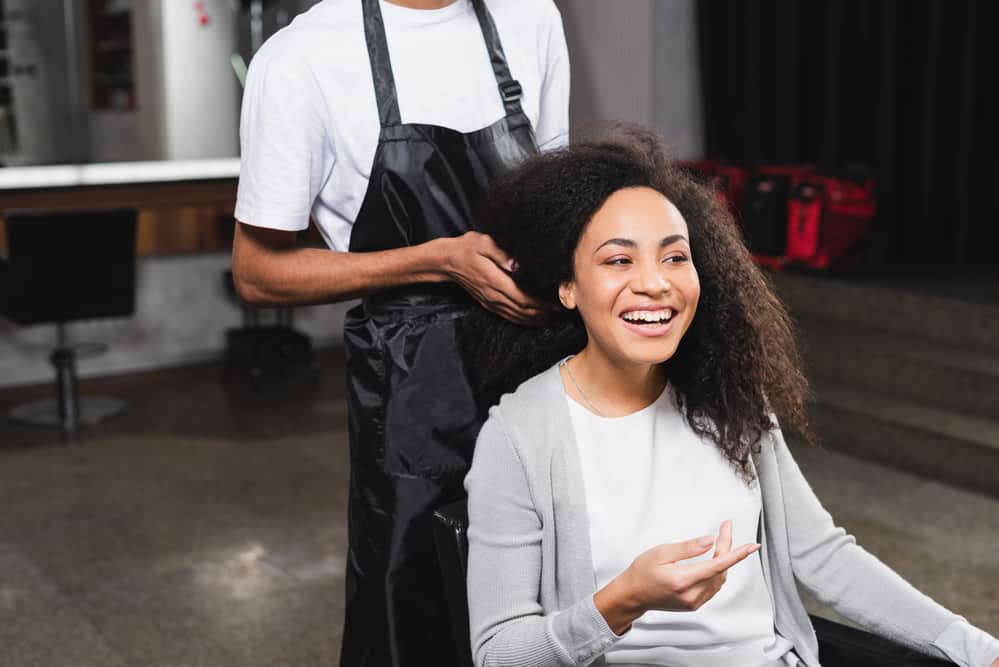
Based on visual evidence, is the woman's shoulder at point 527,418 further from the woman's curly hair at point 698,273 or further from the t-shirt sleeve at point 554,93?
the t-shirt sleeve at point 554,93

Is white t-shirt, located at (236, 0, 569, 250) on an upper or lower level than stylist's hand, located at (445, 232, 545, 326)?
upper

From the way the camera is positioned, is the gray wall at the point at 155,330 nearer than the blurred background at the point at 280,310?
No

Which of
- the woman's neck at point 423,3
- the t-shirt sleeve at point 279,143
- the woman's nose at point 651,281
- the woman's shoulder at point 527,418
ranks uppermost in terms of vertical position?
the woman's neck at point 423,3

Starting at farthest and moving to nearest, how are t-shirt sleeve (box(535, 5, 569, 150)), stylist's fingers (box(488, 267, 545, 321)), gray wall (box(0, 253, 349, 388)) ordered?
gray wall (box(0, 253, 349, 388)) < t-shirt sleeve (box(535, 5, 569, 150)) < stylist's fingers (box(488, 267, 545, 321))

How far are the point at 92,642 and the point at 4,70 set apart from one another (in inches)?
164

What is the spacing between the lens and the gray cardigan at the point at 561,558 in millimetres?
1369

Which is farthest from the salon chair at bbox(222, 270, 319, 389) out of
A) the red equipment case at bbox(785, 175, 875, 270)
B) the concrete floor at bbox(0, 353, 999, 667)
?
the red equipment case at bbox(785, 175, 875, 270)

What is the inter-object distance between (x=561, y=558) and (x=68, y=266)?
154 inches

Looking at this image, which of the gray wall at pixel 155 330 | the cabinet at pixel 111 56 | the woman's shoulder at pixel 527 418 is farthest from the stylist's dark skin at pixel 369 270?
the cabinet at pixel 111 56

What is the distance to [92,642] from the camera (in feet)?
10.2

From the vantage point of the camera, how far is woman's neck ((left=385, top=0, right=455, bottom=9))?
5.41 feet

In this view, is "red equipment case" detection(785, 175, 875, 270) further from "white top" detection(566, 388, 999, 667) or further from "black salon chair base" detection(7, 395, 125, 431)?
"white top" detection(566, 388, 999, 667)

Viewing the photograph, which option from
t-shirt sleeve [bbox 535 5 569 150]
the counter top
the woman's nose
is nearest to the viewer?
the woman's nose

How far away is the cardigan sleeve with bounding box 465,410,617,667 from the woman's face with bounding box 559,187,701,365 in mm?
185
